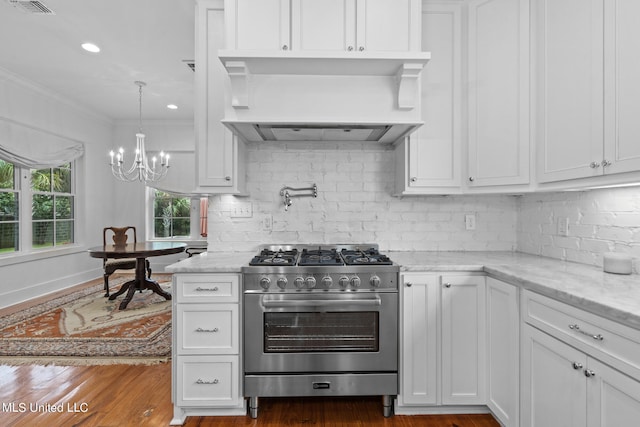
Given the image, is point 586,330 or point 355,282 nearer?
point 586,330

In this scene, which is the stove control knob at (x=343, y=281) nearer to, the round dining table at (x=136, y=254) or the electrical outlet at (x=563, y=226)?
the electrical outlet at (x=563, y=226)

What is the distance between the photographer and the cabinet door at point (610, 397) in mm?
1044

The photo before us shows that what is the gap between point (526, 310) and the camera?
1615 mm

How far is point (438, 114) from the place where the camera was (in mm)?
2307

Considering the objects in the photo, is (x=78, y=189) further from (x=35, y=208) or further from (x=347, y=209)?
(x=347, y=209)

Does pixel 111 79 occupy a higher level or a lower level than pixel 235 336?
higher

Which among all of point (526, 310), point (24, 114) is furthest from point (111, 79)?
point (526, 310)

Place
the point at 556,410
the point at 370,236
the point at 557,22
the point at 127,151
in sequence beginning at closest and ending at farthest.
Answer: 1. the point at 556,410
2. the point at 557,22
3. the point at 370,236
4. the point at 127,151

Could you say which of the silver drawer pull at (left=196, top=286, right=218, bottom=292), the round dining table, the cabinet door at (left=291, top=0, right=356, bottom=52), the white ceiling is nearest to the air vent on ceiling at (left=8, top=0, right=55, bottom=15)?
the white ceiling

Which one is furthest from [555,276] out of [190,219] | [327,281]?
[190,219]

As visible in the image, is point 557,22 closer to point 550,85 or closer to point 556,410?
point 550,85

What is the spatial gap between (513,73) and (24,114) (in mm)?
5655

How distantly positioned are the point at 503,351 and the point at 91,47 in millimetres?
4476

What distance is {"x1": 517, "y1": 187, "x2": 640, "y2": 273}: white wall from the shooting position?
1741mm
